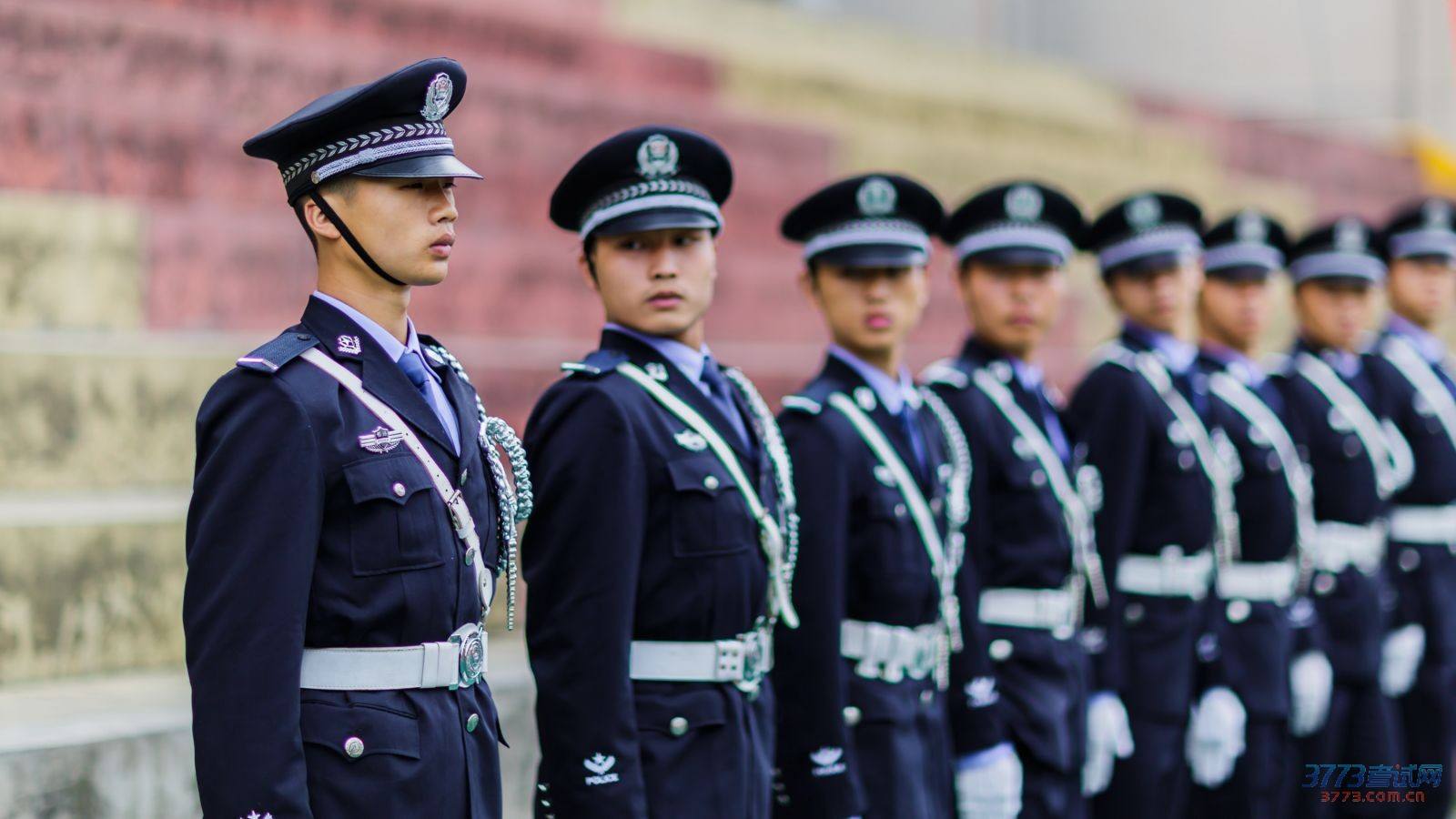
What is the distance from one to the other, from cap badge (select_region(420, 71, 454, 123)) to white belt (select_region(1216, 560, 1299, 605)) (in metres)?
3.54

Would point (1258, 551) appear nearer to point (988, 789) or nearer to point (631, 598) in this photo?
point (988, 789)

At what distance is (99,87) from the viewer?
19.3ft

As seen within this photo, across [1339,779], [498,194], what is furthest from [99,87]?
[1339,779]

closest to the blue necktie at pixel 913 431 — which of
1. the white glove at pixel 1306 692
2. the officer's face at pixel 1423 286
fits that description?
the white glove at pixel 1306 692

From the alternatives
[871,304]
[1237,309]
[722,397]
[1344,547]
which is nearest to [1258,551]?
[1344,547]

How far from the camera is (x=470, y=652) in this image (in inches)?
120

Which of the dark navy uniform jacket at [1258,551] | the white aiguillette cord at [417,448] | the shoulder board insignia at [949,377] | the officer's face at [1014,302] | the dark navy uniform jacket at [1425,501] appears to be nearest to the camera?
the white aiguillette cord at [417,448]

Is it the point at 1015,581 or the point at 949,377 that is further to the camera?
the point at 949,377

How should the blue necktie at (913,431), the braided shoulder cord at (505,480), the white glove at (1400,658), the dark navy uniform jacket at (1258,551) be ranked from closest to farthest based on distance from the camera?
1. the braided shoulder cord at (505,480)
2. the blue necktie at (913,431)
3. the dark navy uniform jacket at (1258,551)
4. the white glove at (1400,658)

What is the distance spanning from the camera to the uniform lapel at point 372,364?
3.00m

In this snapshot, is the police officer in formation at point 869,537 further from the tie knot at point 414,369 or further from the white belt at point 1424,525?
the white belt at point 1424,525

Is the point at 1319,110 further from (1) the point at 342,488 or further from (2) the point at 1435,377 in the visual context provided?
(1) the point at 342,488

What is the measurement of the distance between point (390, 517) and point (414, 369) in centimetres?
31

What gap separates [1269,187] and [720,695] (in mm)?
10044
